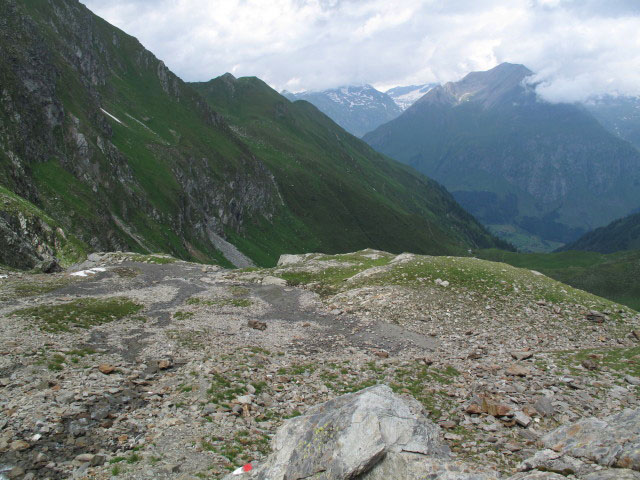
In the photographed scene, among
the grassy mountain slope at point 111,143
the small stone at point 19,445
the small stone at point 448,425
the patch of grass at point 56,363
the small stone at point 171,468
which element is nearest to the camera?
the small stone at point 171,468

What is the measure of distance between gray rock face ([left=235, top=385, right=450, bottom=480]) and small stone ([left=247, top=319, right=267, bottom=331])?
17.0m

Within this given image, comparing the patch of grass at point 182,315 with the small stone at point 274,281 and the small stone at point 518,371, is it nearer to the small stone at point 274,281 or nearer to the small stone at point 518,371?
the small stone at point 274,281

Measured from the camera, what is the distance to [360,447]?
11938 millimetres

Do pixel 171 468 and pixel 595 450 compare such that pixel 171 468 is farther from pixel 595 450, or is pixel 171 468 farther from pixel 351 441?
pixel 595 450

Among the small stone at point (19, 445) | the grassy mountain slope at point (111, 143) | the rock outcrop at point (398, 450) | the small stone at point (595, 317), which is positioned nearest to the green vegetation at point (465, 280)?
the small stone at point (595, 317)

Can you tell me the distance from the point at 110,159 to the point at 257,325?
314 feet

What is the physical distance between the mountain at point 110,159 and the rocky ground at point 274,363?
29.0 metres

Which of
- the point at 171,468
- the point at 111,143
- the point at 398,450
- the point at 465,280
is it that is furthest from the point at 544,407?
the point at 111,143

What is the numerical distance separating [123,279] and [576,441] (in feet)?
155

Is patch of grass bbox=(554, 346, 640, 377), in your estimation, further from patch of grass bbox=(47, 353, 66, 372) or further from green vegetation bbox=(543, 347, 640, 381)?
patch of grass bbox=(47, 353, 66, 372)

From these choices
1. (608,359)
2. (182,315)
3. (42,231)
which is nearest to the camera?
(608,359)

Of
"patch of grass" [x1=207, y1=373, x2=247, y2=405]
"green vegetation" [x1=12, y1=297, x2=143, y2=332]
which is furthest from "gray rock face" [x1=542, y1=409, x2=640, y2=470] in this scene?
"green vegetation" [x1=12, y1=297, x2=143, y2=332]

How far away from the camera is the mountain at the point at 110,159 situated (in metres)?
73.6

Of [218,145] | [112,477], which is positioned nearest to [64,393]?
[112,477]
